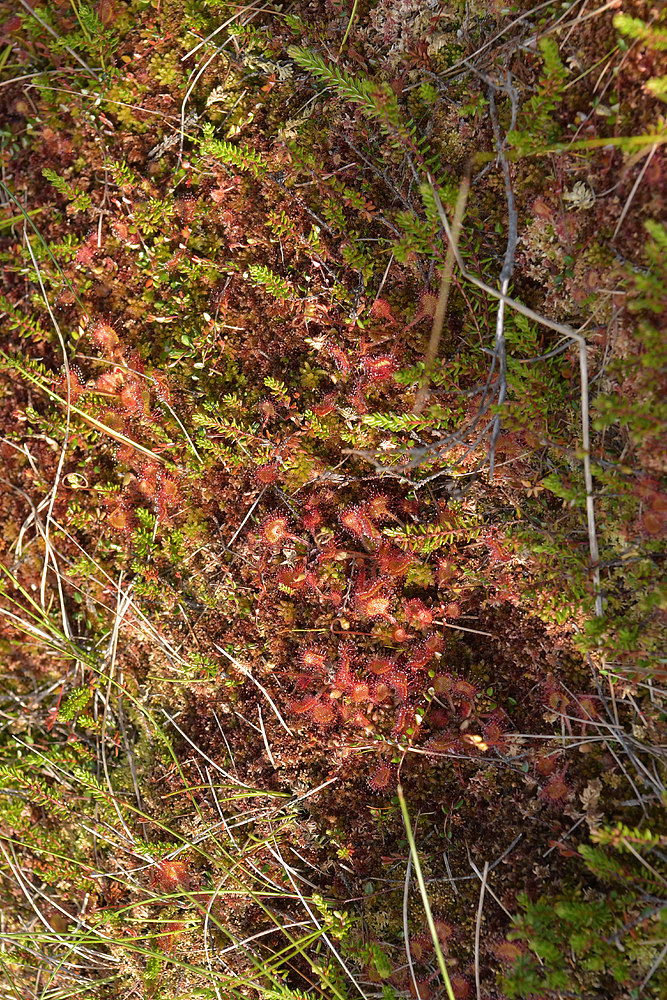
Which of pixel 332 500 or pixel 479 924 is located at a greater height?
pixel 332 500

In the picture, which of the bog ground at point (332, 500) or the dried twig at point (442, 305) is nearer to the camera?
the bog ground at point (332, 500)

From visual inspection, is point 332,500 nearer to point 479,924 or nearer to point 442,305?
point 442,305

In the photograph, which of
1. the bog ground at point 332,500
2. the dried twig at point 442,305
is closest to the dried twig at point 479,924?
the bog ground at point 332,500

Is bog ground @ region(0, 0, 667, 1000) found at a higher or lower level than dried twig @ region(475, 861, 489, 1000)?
higher

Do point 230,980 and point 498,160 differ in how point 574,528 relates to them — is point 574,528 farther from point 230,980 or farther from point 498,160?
point 230,980

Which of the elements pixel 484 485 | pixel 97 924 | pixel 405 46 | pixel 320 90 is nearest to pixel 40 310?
pixel 320 90

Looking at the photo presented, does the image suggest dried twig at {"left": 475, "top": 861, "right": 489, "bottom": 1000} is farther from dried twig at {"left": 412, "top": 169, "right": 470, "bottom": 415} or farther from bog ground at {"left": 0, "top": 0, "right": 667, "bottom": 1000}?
dried twig at {"left": 412, "top": 169, "right": 470, "bottom": 415}

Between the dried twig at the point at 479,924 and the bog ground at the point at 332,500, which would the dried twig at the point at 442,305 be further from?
the dried twig at the point at 479,924

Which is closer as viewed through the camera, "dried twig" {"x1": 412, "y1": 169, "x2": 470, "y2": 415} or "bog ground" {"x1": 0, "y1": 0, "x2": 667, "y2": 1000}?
"bog ground" {"x1": 0, "y1": 0, "x2": 667, "y2": 1000}

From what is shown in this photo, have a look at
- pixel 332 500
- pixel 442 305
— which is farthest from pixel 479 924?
pixel 442 305

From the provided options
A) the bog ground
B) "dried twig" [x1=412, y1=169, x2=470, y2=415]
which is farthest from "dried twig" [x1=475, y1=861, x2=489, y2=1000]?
"dried twig" [x1=412, y1=169, x2=470, y2=415]

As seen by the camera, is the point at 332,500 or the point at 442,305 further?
the point at 332,500

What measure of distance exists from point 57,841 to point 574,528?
11.5 feet

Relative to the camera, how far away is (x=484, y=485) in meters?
3.37
